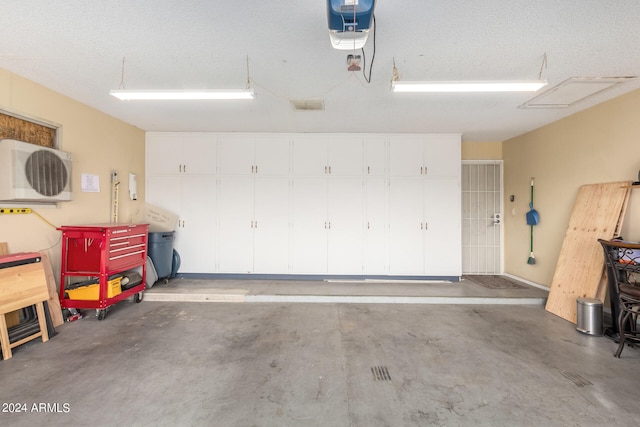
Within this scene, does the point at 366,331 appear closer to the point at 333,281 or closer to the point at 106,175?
the point at 333,281


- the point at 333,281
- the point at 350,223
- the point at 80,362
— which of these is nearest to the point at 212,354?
the point at 80,362

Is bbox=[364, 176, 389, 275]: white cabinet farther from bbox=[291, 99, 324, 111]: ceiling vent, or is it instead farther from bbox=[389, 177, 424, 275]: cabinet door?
bbox=[291, 99, 324, 111]: ceiling vent

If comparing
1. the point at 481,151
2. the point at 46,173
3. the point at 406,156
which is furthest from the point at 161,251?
the point at 481,151

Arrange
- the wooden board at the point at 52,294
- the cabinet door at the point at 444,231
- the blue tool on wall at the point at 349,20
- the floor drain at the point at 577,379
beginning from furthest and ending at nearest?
the cabinet door at the point at 444,231, the wooden board at the point at 52,294, the floor drain at the point at 577,379, the blue tool on wall at the point at 349,20

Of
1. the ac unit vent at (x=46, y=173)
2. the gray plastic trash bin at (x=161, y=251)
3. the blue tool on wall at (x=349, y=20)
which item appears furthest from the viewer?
the gray plastic trash bin at (x=161, y=251)

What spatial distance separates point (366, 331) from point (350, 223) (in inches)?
84.4

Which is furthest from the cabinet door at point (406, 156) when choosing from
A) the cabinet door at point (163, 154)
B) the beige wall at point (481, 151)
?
the cabinet door at point (163, 154)

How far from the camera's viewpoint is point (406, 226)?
4.75 m

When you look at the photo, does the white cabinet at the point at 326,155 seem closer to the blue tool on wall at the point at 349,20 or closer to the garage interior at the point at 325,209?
the garage interior at the point at 325,209

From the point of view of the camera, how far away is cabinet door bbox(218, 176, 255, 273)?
477cm

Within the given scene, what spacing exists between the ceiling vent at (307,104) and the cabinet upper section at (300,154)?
3.65 ft

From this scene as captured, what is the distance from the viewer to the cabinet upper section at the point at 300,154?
4766mm

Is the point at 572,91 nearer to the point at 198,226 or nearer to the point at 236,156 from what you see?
the point at 236,156

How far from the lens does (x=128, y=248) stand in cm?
352
